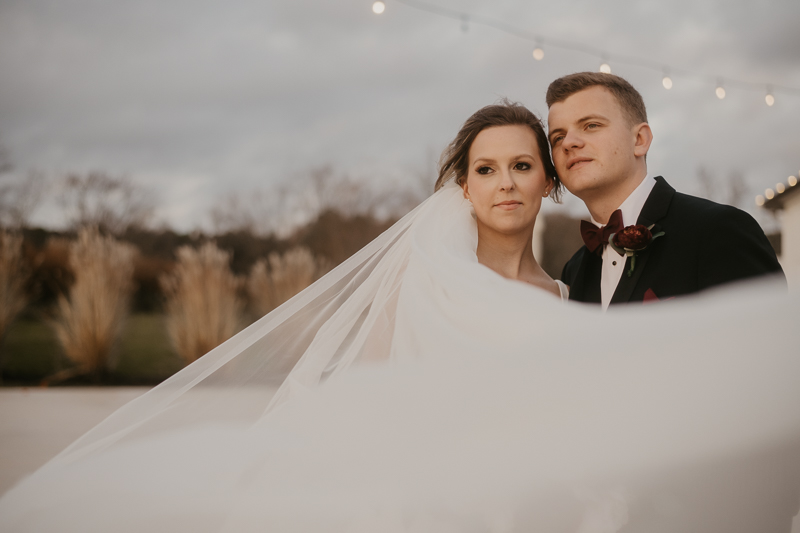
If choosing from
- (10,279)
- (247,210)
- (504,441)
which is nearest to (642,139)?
(504,441)

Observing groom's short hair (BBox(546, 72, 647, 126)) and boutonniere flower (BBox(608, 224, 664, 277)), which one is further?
groom's short hair (BBox(546, 72, 647, 126))

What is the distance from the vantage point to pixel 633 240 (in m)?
1.72

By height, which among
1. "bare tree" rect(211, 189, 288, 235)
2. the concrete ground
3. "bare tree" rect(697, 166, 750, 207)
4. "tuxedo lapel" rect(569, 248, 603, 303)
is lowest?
the concrete ground

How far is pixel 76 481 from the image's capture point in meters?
1.37

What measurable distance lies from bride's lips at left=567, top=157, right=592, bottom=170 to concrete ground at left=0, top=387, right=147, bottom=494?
145 inches

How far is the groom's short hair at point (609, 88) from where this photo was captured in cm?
196

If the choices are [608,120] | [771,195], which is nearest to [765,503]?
[608,120]

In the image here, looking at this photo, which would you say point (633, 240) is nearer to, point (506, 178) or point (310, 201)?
point (506, 178)

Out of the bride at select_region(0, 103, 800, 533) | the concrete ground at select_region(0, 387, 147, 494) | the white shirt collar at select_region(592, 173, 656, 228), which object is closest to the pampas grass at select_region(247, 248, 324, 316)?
the concrete ground at select_region(0, 387, 147, 494)

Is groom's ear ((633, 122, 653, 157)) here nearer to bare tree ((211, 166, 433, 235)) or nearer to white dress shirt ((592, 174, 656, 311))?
white dress shirt ((592, 174, 656, 311))

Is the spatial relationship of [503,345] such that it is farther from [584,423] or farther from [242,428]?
[242,428]

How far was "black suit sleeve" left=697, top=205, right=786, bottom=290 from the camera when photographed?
60.1 inches

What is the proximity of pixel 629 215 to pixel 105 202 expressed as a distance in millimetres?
12564

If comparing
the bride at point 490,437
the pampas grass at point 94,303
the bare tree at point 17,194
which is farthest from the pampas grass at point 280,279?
the bare tree at point 17,194
